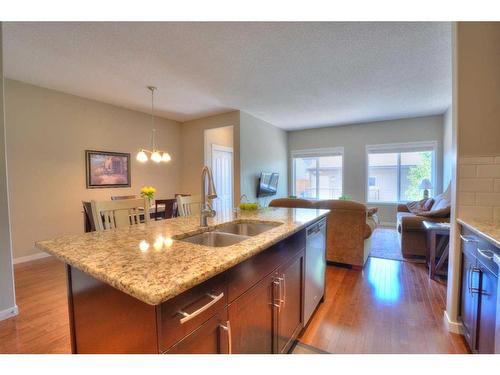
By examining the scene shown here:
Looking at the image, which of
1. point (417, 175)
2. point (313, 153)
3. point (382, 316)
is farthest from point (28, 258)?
point (417, 175)

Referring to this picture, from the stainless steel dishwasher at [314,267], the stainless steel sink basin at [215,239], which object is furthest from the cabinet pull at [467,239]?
the stainless steel sink basin at [215,239]

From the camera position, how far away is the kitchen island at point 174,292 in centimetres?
73

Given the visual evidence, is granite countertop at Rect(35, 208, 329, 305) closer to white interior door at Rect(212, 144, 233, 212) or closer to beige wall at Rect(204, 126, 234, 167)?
beige wall at Rect(204, 126, 234, 167)

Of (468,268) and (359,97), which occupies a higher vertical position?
(359,97)

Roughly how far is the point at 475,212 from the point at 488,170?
0.32m

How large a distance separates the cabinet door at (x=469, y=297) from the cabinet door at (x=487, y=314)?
0.23 feet

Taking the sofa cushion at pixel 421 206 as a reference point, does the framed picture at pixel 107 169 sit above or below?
above

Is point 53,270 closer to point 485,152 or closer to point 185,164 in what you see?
point 185,164

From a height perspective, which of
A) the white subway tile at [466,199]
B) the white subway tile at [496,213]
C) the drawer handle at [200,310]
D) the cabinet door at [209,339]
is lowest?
the cabinet door at [209,339]

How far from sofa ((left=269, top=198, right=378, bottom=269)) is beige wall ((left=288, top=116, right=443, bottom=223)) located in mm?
3391

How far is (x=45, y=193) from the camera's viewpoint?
11.7 ft

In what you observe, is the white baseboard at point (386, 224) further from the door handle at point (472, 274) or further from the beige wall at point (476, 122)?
the door handle at point (472, 274)

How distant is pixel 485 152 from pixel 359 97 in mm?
2737
